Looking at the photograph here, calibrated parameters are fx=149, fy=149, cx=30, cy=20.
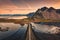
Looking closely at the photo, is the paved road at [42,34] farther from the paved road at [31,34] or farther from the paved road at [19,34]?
the paved road at [19,34]

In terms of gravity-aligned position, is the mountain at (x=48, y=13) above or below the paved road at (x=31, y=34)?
above

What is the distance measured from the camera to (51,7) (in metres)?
2.94

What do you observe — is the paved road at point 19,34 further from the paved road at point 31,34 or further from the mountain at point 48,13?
the mountain at point 48,13

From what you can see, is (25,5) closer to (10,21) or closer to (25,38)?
(10,21)

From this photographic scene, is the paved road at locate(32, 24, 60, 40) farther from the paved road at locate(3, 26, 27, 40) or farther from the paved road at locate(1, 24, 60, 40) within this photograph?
the paved road at locate(3, 26, 27, 40)

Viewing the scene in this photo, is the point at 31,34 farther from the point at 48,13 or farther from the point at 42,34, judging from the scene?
the point at 48,13

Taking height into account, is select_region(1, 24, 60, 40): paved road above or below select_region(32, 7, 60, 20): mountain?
below

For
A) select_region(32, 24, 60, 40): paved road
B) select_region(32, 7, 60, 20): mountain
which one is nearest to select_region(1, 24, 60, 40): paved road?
select_region(32, 24, 60, 40): paved road

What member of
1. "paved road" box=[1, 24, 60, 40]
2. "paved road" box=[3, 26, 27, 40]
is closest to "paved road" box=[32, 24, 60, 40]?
"paved road" box=[1, 24, 60, 40]

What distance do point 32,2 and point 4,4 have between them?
563 millimetres

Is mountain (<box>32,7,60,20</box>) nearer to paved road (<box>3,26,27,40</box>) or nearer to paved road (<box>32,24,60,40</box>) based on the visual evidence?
paved road (<box>32,24,60,40</box>)

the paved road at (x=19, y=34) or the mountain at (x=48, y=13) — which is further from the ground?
the mountain at (x=48, y=13)

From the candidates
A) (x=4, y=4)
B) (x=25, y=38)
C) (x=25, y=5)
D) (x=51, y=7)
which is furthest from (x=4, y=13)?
(x=51, y=7)

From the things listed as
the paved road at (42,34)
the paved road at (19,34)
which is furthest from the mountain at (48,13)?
the paved road at (19,34)
